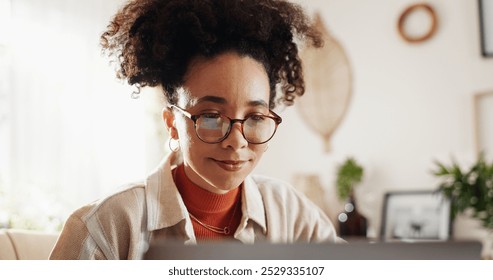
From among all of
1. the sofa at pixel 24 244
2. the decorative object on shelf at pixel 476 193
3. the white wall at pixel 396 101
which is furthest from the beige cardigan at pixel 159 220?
the white wall at pixel 396 101

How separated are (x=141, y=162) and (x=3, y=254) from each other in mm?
779

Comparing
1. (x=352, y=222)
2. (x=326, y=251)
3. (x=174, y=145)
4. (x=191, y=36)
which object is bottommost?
(x=352, y=222)

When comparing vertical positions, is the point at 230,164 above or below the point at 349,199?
above

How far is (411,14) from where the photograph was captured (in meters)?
1.92

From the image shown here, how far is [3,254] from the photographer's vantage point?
0.98 m

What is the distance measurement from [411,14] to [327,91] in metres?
0.55

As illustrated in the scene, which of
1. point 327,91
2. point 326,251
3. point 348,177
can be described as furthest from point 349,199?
point 326,251

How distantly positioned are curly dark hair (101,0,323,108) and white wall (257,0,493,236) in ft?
3.10

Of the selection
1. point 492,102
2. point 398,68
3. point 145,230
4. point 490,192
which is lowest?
point 490,192

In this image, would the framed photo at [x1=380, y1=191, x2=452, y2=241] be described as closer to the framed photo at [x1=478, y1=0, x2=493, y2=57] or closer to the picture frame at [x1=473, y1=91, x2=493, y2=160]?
the picture frame at [x1=473, y1=91, x2=493, y2=160]

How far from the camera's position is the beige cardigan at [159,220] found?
0.81 metres

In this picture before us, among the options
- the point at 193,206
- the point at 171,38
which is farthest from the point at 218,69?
the point at 193,206

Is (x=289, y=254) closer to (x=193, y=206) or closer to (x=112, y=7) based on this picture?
(x=193, y=206)

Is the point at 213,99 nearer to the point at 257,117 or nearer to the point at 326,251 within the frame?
the point at 257,117
